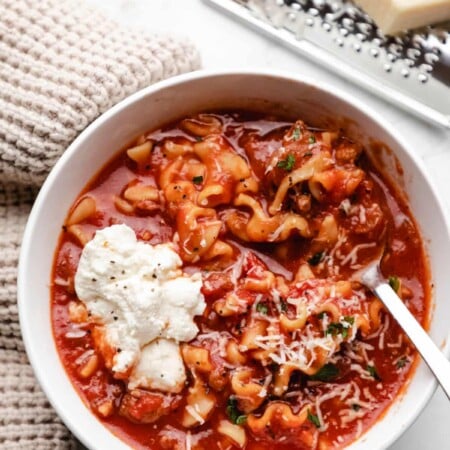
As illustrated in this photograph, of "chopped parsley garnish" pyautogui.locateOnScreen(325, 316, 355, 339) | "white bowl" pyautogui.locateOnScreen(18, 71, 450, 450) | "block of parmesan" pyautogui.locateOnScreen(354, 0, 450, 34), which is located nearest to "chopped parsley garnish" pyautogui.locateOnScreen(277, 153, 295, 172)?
"white bowl" pyautogui.locateOnScreen(18, 71, 450, 450)

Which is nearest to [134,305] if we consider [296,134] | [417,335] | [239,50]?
[296,134]

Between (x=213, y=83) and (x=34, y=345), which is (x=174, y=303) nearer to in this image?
(x=34, y=345)

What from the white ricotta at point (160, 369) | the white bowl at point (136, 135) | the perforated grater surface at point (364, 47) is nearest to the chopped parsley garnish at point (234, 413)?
the white ricotta at point (160, 369)

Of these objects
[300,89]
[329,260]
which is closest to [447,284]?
[329,260]

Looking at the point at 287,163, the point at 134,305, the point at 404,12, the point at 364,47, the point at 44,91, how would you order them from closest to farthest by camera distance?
the point at 134,305 → the point at 287,163 → the point at 44,91 → the point at 404,12 → the point at 364,47

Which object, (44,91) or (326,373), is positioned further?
(44,91)

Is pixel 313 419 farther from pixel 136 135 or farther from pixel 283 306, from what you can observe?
pixel 136 135

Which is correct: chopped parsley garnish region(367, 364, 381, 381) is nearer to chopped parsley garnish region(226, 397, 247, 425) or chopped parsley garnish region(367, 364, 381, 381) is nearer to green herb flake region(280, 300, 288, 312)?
green herb flake region(280, 300, 288, 312)
